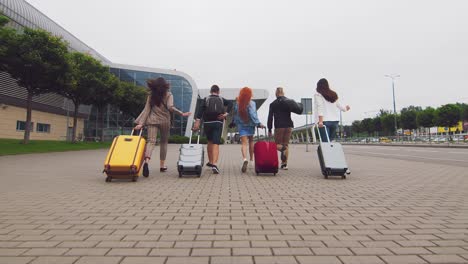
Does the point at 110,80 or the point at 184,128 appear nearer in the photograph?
the point at 110,80

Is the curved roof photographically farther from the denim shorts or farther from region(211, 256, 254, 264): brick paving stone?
region(211, 256, 254, 264): brick paving stone

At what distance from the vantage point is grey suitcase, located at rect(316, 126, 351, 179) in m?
6.37

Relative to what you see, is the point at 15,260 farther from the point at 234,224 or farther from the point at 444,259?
the point at 444,259

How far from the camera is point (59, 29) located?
4175 centimetres

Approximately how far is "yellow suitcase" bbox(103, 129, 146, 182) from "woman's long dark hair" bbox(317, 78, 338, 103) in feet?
14.0

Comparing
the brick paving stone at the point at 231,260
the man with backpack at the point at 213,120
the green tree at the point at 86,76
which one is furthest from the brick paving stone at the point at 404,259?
the green tree at the point at 86,76

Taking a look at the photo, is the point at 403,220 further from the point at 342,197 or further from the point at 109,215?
the point at 109,215

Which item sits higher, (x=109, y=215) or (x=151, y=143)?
(x=151, y=143)

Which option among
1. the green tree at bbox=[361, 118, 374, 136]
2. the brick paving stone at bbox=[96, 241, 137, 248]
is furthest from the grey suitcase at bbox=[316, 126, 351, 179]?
the green tree at bbox=[361, 118, 374, 136]

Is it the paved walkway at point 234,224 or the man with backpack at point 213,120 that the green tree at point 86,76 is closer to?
the man with backpack at point 213,120

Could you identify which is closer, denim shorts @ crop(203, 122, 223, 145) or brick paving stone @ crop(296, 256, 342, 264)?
brick paving stone @ crop(296, 256, 342, 264)

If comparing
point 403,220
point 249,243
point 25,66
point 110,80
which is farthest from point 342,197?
point 110,80

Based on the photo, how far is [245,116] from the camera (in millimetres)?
7738

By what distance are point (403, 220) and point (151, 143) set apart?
5222mm
